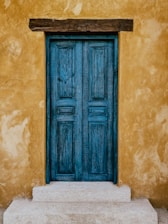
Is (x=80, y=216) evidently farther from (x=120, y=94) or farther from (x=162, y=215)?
(x=120, y=94)

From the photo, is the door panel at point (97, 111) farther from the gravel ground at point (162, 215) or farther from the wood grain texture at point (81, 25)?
the gravel ground at point (162, 215)

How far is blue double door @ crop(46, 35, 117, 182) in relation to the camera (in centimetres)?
586

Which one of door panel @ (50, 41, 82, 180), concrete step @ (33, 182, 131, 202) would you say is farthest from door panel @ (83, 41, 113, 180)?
concrete step @ (33, 182, 131, 202)

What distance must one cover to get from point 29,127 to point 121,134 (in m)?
1.30

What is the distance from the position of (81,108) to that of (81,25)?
118cm

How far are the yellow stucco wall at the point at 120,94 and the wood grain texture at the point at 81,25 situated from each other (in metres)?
0.07

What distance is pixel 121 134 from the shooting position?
224 inches

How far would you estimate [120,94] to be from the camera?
5.66 m

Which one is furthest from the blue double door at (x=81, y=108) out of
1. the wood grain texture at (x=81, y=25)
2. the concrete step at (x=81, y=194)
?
the concrete step at (x=81, y=194)

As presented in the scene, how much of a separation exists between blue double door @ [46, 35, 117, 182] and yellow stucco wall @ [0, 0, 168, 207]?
21 centimetres

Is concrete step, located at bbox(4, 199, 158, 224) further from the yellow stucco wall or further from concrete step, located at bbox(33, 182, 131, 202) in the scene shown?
the yellow stucco wall

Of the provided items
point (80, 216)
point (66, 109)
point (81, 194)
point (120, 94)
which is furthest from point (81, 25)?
point (80, 216)

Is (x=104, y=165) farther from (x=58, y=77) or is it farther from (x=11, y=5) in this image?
(x=11, y=5)

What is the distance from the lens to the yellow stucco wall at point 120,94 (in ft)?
18.5
